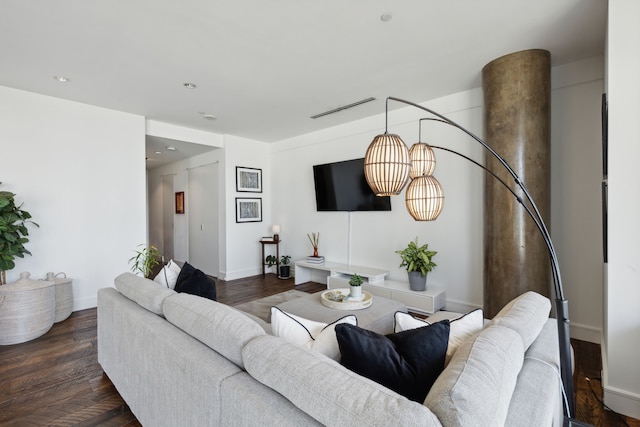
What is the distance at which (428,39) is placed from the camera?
249 cm

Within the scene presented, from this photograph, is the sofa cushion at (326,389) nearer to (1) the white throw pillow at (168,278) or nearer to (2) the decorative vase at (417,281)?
(1) the white throw pillow at (168,278)

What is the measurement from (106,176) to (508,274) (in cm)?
480

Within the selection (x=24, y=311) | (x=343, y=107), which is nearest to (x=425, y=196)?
(x=343, y=107)

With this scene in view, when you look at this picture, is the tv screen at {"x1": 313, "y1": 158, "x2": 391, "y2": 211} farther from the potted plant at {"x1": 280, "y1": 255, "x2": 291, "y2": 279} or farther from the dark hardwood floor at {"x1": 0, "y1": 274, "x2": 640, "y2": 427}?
the dark hardwood floor at {"x1": 0, "y1": 274, "x2": 640, "y2": 427}

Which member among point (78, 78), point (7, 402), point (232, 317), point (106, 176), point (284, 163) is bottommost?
point (7, 402)

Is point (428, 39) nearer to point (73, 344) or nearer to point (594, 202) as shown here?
point (594, 202)

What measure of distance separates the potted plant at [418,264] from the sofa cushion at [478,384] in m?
2.63

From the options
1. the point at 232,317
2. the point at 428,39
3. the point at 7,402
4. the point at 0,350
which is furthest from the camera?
the point at 0,350

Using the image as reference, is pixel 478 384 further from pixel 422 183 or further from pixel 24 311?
pixel 24 311

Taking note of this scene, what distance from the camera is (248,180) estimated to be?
5750 millimetres

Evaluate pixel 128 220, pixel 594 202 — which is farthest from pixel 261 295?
pixel 594 202

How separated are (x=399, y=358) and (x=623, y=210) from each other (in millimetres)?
1849

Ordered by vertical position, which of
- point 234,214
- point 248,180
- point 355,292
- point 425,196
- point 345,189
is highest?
point 248,180

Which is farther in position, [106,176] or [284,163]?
[284,163]
